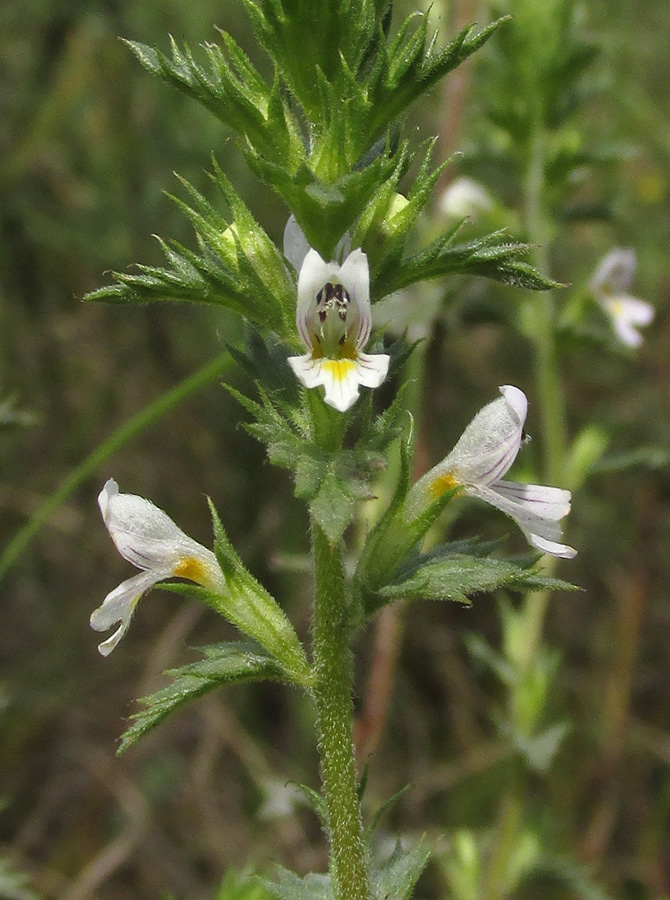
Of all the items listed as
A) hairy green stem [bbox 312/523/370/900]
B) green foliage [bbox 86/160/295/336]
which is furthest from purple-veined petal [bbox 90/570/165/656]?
green foliage [bbox 86/160/295/336]


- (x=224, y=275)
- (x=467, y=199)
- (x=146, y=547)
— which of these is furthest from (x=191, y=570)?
(x=467, y=199)

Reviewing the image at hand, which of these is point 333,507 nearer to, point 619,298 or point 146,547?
point 146,547

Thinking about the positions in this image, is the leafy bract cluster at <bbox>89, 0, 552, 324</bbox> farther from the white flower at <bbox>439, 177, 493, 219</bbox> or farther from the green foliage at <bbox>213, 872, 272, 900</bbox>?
the white flower at <bbox>439, 177, 493, 219</bbox>

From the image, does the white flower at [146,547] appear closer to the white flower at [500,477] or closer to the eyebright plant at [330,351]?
the eyebright plant at [330,351]

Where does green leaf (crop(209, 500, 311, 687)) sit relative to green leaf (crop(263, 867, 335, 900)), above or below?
above

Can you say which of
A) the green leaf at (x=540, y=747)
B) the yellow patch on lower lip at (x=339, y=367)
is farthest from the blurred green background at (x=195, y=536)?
the yellow patch on lower lip at (x=339, y=367)

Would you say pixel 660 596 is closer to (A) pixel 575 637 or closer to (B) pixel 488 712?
(A) pixel 575 637

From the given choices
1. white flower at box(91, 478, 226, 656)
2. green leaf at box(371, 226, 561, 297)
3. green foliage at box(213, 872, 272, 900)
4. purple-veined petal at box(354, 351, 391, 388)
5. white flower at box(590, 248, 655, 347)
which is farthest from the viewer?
white flower at box(590, 248, 655, 347)
